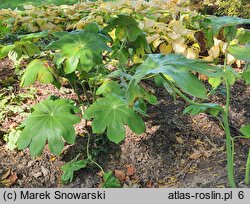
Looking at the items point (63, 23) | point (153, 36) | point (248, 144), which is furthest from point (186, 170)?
point (63, 23)

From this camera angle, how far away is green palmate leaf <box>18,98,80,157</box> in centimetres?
200

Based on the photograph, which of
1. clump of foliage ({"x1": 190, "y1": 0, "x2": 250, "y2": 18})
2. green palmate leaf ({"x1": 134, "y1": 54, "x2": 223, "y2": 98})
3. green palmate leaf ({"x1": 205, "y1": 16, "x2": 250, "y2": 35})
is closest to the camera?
green palmate leaf ({"x1": 134, "y1": 54, "x2": 223, "y2": 98})

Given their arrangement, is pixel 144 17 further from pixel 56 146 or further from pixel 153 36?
pixel 56 146

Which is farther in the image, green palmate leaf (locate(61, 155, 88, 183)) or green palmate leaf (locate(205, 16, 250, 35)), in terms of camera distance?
green palmate leaf (locate(61, 155, 88, 183))

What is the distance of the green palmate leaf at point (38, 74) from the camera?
7.24 ft

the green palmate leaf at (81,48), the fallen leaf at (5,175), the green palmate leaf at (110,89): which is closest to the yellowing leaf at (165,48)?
the green palmate leaf at (110,89)

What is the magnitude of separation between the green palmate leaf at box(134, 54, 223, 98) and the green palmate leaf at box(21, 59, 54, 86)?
2.90 ft

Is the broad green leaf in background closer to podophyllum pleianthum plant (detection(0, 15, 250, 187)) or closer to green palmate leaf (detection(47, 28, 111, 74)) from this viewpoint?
podophyllum pleianthum plant (detection(0, 15, 250, 187))

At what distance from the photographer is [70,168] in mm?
2342

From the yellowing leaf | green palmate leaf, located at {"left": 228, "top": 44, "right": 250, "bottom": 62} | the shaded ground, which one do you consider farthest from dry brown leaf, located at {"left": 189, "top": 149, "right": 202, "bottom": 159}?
the yellowing leaf

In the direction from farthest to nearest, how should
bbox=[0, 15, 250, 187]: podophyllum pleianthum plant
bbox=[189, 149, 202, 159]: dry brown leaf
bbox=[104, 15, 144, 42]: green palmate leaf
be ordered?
bbox=[189, 149, 202, 159]: dry brown leaf
bbox=[104, 15, 144, 42]: green palmate leaf
bbox=[0, 15, 250, 187]: podophyllum pleianthum plant

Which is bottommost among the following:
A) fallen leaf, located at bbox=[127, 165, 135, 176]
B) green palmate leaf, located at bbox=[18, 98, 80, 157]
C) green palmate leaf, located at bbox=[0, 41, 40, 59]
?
fallen leaf, located at bbox=[127, 165, 135, 176]

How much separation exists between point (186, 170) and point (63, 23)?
2.43m

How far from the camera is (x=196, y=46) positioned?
3643mm
